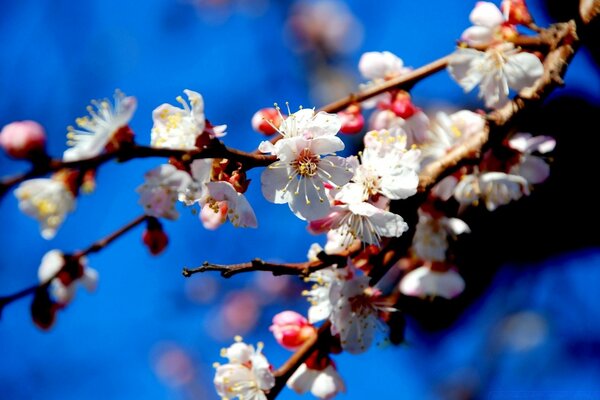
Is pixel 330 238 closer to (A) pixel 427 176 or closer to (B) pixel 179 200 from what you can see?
(A) pixel 427 176

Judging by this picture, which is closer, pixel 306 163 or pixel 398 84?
pixel 306 163

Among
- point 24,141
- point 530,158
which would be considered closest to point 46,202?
point 24,141

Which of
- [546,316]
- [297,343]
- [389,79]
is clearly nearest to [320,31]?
[546,316]

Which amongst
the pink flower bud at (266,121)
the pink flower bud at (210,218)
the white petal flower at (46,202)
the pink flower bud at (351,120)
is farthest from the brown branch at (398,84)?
the white petal flower at (46,202)

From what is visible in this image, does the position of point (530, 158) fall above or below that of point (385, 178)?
above

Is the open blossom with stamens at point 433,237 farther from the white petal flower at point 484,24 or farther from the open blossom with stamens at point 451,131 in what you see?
the white petal flower at point 484,24

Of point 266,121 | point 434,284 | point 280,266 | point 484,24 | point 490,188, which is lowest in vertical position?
point 280,266

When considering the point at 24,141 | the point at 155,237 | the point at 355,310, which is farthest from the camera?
the point at 155,237

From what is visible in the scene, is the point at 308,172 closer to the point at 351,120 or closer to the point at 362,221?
the point at 362,221
